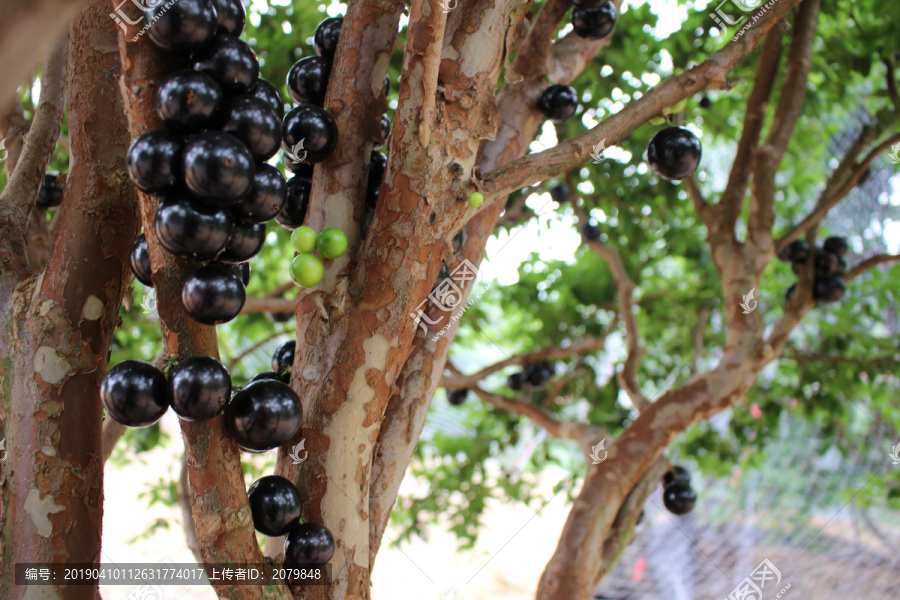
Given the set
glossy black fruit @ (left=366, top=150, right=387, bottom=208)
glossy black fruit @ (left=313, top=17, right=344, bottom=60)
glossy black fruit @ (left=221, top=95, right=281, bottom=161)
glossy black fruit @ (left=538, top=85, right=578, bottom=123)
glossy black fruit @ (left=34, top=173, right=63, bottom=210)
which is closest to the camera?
glossy black fruit @ (left=221, top=95, right=281, bottom=161)

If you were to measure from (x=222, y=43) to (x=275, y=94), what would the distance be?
0.20 m

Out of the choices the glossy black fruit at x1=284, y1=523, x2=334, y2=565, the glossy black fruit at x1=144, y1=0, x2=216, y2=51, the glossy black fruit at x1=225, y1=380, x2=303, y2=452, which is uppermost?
the glossy black fruit at x1=144, y1=0, x2=216, y2=51

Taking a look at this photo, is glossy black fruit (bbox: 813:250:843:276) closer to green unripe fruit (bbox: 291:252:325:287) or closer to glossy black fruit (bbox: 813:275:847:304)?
glossy black fruit (bbox: 813:275:847:304)

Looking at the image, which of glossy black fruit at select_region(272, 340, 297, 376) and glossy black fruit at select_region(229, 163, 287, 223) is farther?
glossy black fruit at select_region(272, 340, 297, 376)

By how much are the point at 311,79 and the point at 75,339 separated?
88 cm

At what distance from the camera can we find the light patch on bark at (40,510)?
1247 millimetres

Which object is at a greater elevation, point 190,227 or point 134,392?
point 190,227

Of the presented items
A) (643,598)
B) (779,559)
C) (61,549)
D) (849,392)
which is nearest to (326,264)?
(61,549)

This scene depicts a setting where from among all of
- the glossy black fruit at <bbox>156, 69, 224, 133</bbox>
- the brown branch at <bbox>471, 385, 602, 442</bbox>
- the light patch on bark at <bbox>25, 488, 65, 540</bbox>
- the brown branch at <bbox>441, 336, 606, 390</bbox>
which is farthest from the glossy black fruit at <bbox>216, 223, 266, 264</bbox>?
the brown branch at <bbox>471, 385, 602, 442</bbox>

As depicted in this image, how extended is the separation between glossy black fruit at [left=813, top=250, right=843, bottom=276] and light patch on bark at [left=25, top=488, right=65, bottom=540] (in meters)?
3.58

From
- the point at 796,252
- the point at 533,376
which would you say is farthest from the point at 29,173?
the point at 796,252

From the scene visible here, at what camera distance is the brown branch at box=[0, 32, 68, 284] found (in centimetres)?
146

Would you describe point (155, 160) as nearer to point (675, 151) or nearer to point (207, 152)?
point (207, 152)

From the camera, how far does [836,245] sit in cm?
363
